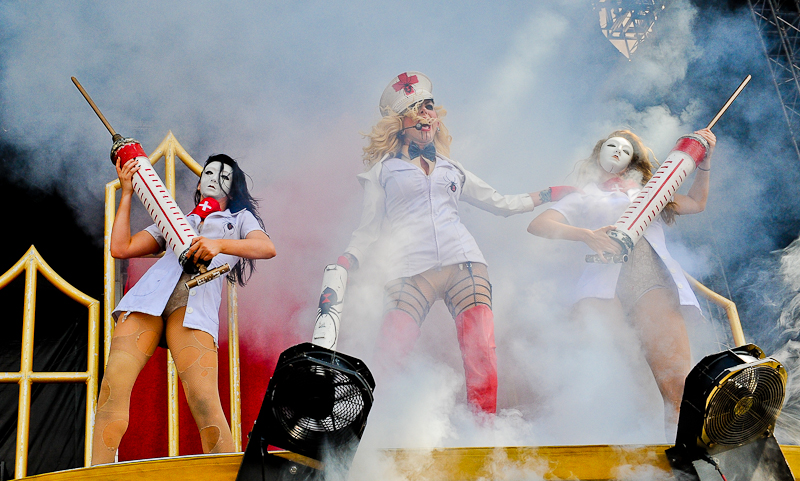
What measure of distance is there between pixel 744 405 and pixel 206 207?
2309 mm

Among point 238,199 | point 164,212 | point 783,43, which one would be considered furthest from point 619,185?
point 164,212

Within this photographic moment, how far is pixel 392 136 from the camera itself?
3271 millimetres

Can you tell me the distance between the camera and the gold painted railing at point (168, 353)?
9.60ft

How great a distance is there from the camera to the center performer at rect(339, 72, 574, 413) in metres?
2.82

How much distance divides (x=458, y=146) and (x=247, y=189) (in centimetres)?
117

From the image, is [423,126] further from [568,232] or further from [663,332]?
[663,332]

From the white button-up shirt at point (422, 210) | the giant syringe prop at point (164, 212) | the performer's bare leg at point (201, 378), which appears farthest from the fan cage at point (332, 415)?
the white button-up shirt at point (422, 210)

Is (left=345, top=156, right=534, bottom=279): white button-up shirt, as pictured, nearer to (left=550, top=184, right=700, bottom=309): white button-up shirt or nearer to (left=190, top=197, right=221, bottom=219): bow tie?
(left=550, top=184, right=700, bottom=309): white button-up shirt

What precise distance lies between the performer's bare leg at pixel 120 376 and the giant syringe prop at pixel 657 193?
6.40ft

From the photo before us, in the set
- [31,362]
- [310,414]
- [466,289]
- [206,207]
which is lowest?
[31,362]

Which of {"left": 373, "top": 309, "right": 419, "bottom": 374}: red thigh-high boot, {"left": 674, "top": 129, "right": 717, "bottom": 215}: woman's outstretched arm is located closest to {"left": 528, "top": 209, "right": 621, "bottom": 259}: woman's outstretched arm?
{"left": 674, "top": 129, "right": 717, "bottom": 215}: woman's outstretched arm

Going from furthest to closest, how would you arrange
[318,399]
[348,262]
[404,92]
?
[404,92] < [348,262] < [318,399]

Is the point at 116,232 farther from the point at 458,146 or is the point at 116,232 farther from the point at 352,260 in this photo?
the point at 458,146

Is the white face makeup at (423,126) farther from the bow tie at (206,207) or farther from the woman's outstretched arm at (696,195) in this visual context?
the woman's outstretched arm at (696,195)
